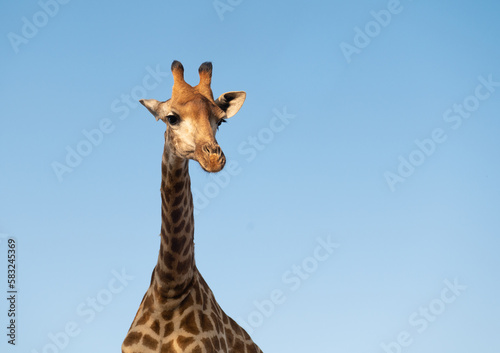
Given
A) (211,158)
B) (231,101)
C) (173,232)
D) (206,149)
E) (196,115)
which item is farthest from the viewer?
(231,101)

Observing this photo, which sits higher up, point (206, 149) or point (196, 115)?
point (196, 115)

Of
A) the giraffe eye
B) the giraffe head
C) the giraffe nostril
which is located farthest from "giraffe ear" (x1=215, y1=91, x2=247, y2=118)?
the giraffe nostril

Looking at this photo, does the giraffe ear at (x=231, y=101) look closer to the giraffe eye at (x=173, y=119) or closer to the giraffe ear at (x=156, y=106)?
the giraffe ear at (x=156, y=106)

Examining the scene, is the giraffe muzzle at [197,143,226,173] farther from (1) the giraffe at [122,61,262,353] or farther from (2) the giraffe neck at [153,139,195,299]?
(2) the giraffe neck at [153,139,195,299]

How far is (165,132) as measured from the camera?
8.31 meters

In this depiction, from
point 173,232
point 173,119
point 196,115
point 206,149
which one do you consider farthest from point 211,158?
point 173,232

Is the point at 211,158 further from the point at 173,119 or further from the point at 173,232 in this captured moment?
the point at 173,232

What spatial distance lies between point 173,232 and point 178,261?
0.41 metres

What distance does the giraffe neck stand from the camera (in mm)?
8148

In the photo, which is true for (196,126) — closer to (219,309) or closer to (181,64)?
(181,64)

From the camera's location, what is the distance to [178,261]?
26.9 ft

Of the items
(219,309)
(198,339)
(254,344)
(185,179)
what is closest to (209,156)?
(185,179)

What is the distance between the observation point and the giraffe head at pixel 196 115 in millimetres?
7090

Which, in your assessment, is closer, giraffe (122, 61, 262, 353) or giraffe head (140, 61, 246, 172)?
giraffe head (140, 61, 246, 172)
